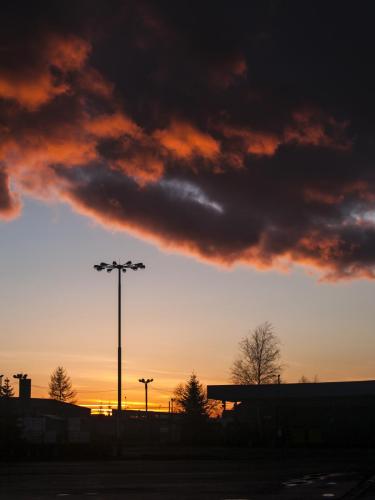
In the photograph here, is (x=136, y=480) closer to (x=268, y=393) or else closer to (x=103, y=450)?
(x=103, y=450)

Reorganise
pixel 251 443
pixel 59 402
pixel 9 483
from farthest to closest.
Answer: pixel 59 402 < pixel 251 443 < pixel 9 483

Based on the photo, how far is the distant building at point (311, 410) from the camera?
8194 centimetres

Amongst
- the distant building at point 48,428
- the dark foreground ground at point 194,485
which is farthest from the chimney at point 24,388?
the dark foreground ground at point 194,485

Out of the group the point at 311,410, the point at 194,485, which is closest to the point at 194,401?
the point at 311,410

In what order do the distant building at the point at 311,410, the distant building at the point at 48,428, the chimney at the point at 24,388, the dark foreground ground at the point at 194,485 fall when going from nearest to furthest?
the dark foreground ground at the point at 194,485, the distant building at the point at 48,428, the distant building at the point at 311,410, the chimney at the point at 24,388

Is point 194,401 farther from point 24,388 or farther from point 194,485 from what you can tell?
point 194,485

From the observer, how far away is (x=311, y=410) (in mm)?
88812

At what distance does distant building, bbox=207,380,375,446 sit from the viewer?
81938 millimetres

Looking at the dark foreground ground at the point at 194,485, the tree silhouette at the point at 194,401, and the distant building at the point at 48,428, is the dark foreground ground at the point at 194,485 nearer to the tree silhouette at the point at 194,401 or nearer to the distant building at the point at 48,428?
the distant building at the point at 48,428

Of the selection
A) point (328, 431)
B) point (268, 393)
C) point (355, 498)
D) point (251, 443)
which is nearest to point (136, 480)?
point (355, 498)

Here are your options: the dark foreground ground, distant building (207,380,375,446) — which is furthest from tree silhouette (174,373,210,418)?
the dark foreground ground

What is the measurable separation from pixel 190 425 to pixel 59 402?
41794 millimetres

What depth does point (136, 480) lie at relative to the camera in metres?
26.3

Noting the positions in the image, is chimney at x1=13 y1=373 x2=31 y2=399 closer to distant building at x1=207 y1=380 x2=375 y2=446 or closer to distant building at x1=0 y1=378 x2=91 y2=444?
distant building at x1=0 y1=378 x2=91 y2=444
